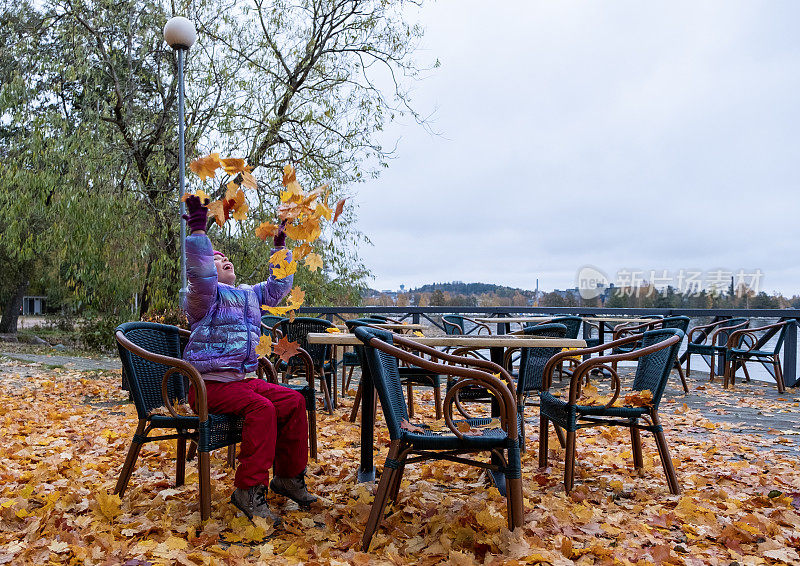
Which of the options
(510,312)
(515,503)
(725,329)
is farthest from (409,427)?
(510,312)

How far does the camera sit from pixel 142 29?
983cm

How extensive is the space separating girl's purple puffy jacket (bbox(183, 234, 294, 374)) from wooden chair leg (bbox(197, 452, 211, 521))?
1.23ft

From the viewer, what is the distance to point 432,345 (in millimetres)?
3254

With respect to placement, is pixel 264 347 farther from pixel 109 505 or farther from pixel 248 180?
pixel 109 505

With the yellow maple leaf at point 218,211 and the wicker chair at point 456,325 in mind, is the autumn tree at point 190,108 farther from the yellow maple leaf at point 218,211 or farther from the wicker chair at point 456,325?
the yellow maple leaf at point 218,211

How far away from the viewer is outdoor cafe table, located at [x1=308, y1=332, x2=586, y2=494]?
317cm

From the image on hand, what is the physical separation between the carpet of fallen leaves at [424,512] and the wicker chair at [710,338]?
383cm

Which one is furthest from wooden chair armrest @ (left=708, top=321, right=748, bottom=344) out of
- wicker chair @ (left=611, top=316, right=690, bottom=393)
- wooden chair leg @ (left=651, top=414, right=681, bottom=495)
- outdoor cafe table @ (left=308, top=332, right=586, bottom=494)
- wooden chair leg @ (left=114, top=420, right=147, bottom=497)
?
wooden chair leg @ (left=114, top=420, right=147, bottom=497)

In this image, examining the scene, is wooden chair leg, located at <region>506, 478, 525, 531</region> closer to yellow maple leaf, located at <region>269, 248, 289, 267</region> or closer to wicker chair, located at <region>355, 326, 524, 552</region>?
wicker chair, located at <region>355, 326, 524, 552</region>

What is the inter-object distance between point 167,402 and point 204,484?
0.40 metres

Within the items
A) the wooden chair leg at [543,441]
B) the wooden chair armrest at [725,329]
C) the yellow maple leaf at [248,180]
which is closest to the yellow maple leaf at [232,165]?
the yellow maple leaf at [248,180]

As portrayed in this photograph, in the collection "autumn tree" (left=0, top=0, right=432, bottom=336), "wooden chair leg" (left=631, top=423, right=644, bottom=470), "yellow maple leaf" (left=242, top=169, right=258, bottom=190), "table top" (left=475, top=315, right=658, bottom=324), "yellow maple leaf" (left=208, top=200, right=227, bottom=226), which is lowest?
"wooden chair leg" (left=631, top=423, right=644, bottom=470)

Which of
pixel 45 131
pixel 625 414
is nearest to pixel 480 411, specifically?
pixel 625 414

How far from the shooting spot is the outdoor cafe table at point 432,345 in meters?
3.17
